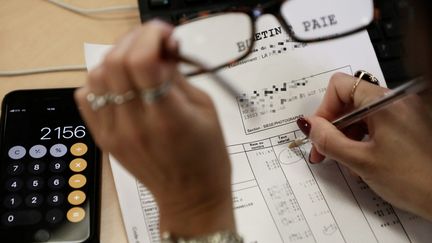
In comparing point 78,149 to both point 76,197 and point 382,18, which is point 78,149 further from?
point 382,18

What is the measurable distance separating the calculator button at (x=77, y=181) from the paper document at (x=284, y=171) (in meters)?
0.03

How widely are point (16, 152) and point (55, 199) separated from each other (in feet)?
0.22

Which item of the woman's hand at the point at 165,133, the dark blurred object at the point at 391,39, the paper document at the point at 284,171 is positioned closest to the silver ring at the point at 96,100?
the woman's hand at the point at 165,133

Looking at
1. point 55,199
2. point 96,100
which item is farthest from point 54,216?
point 96,100

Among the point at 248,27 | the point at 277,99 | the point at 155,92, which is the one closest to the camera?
the point at 155,92

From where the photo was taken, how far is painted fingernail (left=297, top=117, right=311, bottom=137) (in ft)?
1.70

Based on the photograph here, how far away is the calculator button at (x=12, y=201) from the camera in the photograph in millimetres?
468

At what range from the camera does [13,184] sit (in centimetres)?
48

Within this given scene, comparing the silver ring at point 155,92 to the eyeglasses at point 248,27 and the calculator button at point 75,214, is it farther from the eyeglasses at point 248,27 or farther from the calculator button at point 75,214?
the calculator button at point 75,214

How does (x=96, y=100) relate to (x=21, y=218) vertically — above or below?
above

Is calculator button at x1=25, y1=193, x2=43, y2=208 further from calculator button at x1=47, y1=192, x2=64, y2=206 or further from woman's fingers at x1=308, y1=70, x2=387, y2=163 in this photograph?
woman's fingers at x1=308, y1=70, x2=387, y2=163

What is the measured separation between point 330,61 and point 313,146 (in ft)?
0.39

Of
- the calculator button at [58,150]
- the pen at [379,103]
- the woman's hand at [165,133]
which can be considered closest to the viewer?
the woman's hand at [165,133]

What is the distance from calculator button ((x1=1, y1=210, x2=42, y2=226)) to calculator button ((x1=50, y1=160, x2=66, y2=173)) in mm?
46
